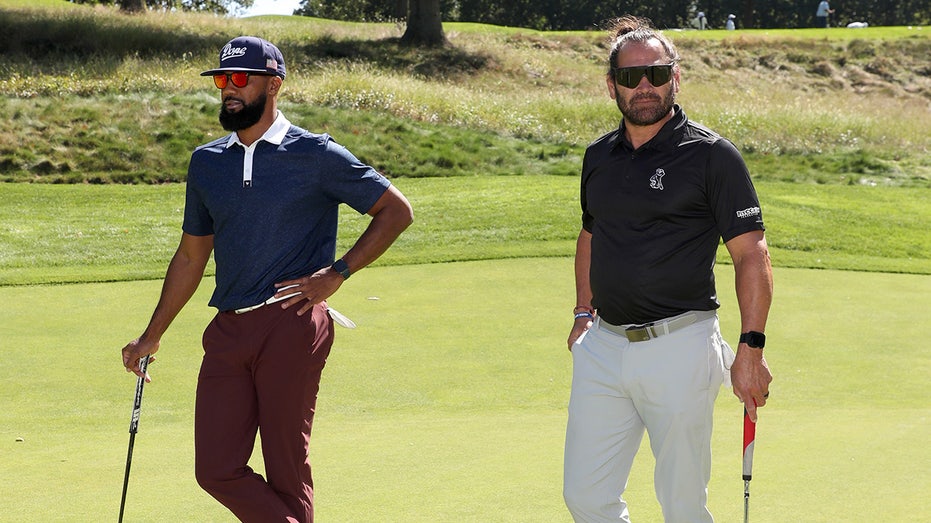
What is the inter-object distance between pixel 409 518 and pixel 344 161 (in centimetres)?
137

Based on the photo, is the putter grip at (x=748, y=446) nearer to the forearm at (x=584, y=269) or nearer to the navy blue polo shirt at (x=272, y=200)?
the forearm at (x=584, y=269)

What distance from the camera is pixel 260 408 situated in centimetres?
430

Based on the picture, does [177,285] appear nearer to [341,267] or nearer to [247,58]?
[341,267]

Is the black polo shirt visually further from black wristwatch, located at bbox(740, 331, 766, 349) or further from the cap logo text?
the cap logo text

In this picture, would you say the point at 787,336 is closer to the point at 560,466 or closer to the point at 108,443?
the point at 560,466

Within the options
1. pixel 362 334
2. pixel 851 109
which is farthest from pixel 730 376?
pixel 851 109

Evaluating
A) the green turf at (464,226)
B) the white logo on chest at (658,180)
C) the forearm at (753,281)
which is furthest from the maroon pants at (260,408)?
the green turf at (464,226)

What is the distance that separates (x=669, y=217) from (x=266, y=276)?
139 centimetres

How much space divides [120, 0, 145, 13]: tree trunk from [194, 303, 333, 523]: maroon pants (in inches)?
1319

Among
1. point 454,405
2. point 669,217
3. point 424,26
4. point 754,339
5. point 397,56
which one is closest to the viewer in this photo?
point 754,339

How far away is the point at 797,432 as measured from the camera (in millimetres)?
6242

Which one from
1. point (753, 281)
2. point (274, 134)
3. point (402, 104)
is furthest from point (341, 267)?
point (402, 104)

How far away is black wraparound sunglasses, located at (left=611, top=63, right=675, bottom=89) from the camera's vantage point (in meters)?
4.12

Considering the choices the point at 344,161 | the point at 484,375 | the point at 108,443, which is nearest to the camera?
the point at 344,161
